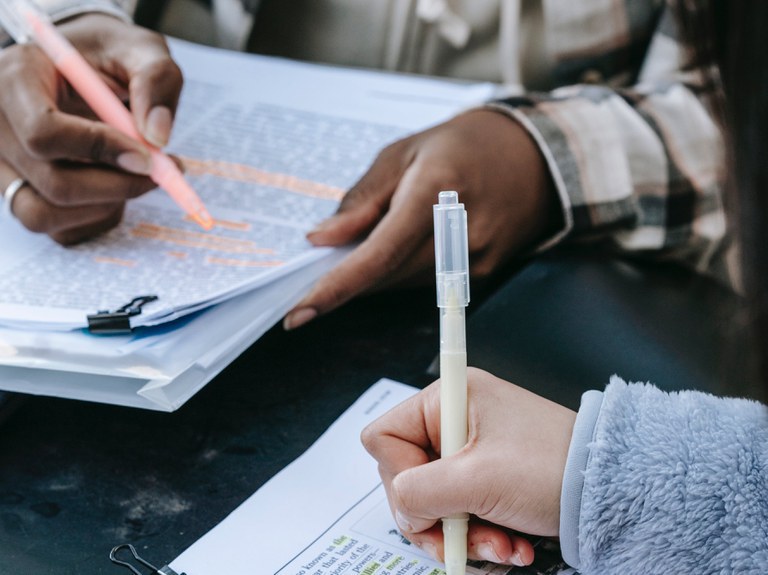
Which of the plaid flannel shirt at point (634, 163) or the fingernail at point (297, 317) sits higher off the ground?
the plaid flannel shirt at point (634, 163)

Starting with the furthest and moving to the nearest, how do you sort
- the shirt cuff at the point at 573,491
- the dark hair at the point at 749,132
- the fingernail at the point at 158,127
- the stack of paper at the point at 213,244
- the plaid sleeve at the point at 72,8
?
the plaid sleeve at the point at 72,8
the fingernail at the point at 158,127
the stack of paper at the point at 213,244
the shirt cuff at the point at 573,491
the dark hair at the point at 749,132

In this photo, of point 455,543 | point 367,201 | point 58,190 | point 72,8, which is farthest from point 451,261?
point 72,8

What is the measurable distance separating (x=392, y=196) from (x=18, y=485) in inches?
13.0

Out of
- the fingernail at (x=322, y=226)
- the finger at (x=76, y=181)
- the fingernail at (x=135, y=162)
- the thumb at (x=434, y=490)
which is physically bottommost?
the thumb at (x=434, y=490)

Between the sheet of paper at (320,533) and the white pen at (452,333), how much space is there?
0.04m

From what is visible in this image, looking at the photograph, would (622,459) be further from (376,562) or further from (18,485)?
(18,485)

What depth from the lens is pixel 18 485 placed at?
1.71 ft

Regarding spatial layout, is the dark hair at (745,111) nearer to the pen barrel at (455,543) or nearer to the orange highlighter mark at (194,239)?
the pen barrel at (455,543)

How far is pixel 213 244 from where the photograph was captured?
0.66 metres

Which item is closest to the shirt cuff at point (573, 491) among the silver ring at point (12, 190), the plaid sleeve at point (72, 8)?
the silver ring at point (12, 190)

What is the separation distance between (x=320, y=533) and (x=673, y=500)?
18 centimetres

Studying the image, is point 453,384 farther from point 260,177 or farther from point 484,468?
point 260,177

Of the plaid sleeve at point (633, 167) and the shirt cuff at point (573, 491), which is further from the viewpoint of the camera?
the plaid sleeve at point (633, 167)

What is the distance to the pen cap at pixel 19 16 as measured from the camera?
2.20ft
